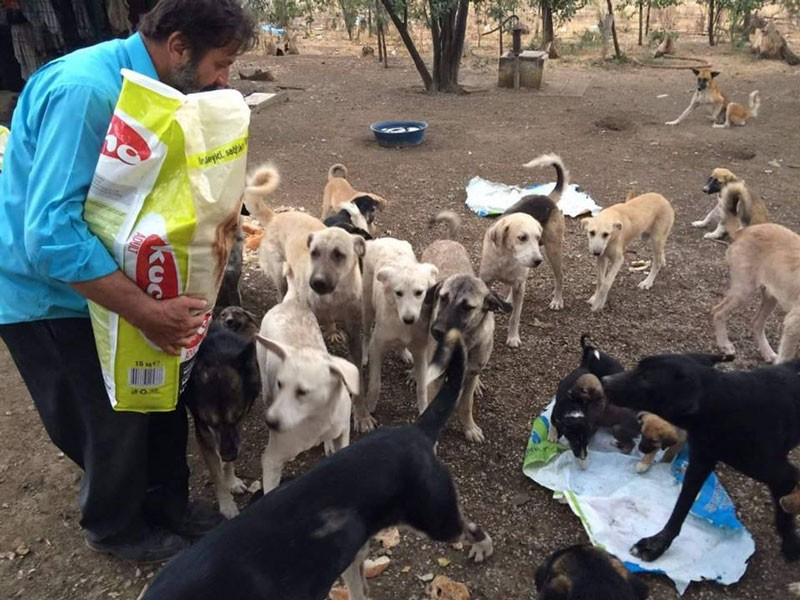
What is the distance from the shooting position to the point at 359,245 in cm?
468

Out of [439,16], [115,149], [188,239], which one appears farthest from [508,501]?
[439,16]

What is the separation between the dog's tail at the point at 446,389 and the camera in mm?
2959

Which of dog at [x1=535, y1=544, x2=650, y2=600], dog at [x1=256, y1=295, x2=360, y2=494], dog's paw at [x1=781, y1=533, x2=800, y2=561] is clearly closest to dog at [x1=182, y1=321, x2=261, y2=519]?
dog at [x1=256, y1=295, x2=360, y2=494]

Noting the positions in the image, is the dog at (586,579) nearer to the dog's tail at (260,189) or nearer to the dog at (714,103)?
the dog's tail at (260,189)

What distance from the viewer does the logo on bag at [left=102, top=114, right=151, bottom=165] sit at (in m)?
2.16

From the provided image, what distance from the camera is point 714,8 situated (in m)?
19.2

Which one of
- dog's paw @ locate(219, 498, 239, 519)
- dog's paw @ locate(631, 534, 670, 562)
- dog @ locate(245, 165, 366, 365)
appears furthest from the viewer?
dog @ locate(245, 165, 366, 365)

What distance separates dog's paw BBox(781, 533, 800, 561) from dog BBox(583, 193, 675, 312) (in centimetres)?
281

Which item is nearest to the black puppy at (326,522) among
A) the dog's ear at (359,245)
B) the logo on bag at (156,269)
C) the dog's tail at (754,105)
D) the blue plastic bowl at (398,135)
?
the logo on bag at (156,269)

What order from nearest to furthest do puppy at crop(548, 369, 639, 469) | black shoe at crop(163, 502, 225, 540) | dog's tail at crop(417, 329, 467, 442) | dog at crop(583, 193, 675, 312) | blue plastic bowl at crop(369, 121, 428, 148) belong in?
dog's tail at crop(417, 329, 467, 442)
black shoe at crop(163, 502, 225, 540)
puppy at crop(548, 369, 639, 469)
dog at crop(583, 193, 675, 312)
blue plastic bowl at crop(369, 121, 428, 148)

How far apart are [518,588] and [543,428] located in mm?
1192

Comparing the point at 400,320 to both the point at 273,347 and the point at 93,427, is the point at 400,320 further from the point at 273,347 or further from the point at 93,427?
the point at 93,427

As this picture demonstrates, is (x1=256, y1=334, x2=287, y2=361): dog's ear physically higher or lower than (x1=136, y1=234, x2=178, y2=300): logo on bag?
lower

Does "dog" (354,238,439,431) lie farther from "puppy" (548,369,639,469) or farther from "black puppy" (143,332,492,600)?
"black puppy" (143,332,492,600)
